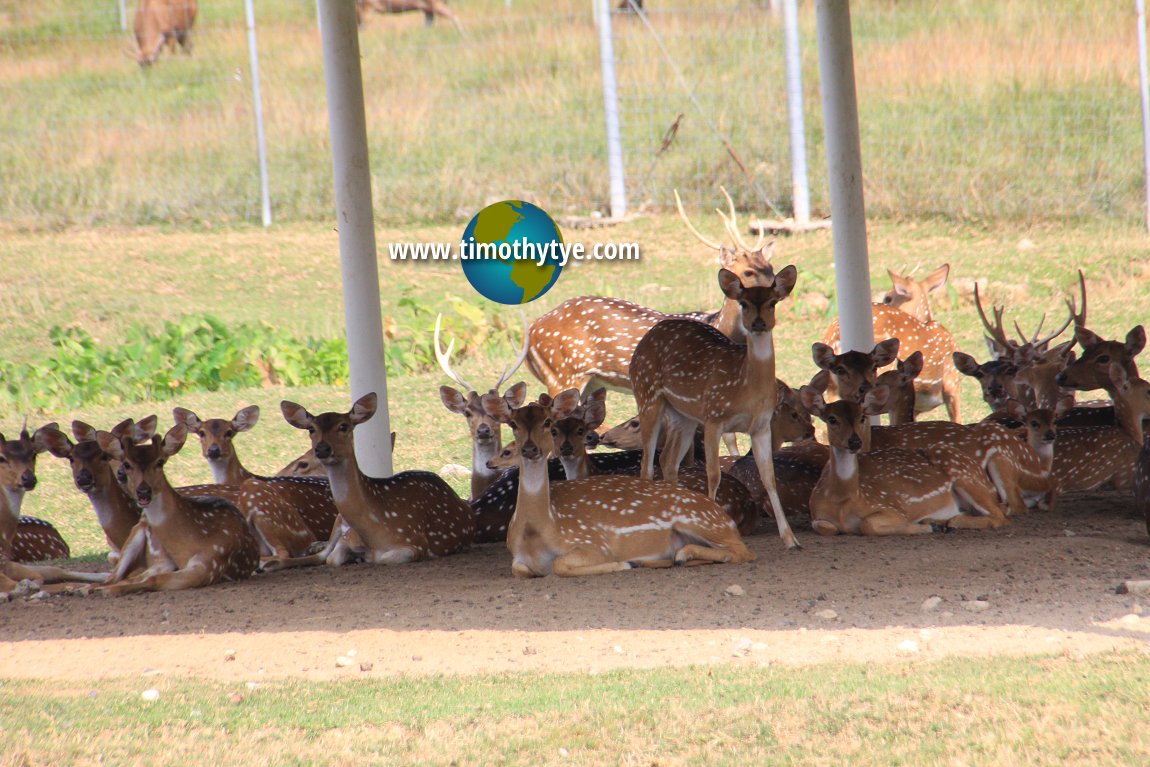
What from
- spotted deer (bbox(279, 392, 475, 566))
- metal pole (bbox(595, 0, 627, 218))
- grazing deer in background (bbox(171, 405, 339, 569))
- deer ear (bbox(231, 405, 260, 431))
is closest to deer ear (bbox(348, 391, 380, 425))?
spotted deer (bbox(279, 392, 475, 566))

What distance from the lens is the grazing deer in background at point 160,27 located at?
20.2 metres

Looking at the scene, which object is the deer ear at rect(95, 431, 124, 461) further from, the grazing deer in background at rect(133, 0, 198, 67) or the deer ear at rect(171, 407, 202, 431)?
the grazing deer in background at rect(133, 0, 198, 67)

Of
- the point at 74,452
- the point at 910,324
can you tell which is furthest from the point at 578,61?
the point at 74,452

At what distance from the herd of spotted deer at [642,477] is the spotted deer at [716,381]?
10 mm

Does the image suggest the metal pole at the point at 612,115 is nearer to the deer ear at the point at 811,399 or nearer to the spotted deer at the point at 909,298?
the spotted deer at the point at 909,298

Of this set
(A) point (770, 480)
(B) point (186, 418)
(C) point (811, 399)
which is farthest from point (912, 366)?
(B) point (186, 418)

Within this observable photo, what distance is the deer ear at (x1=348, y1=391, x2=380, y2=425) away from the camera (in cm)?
707

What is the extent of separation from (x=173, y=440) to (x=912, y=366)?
3766 millimetres

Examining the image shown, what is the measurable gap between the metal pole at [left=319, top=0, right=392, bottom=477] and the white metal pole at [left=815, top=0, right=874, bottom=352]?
2584 mm

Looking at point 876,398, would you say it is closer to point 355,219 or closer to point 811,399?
point 811,399

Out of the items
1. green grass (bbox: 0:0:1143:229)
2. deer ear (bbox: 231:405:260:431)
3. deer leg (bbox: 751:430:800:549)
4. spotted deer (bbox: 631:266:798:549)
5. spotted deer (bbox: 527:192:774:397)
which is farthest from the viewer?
green grass (bbox: 0:0:1143:229)

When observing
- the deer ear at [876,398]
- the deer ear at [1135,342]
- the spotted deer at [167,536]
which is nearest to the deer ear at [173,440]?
the spotted deer at [167,536]

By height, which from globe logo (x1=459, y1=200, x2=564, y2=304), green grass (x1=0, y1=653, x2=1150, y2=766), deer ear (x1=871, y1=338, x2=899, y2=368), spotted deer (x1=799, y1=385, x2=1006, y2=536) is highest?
globe logo (x1=459, y1=200, x2=564, y2=304)

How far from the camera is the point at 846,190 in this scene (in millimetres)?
8656
